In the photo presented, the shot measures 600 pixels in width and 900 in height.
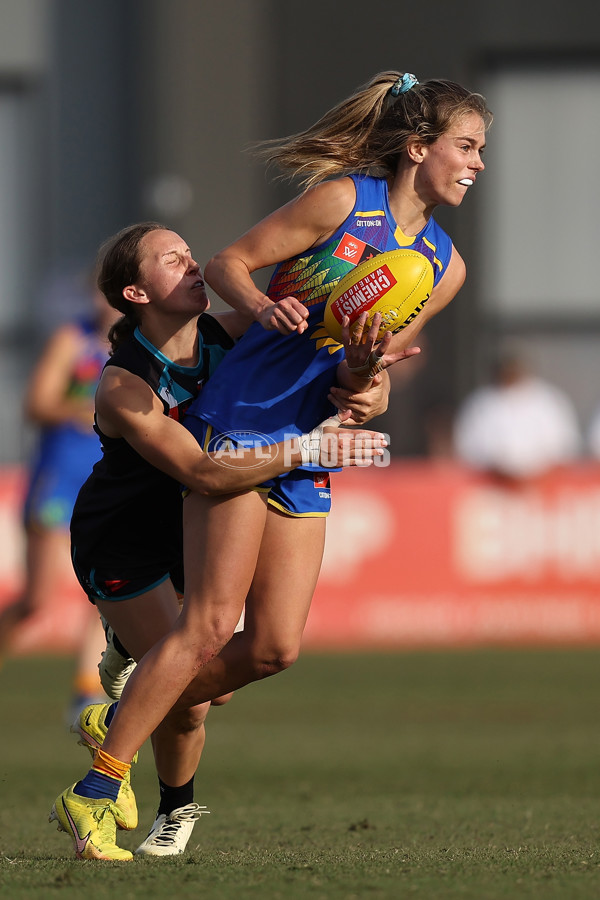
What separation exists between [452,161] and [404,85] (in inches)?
12.8

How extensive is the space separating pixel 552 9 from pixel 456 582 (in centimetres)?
909

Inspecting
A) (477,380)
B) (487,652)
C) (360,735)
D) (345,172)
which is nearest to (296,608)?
(345,172)

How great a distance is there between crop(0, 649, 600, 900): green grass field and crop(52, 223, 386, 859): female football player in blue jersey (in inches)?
14.0

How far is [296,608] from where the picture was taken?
4.61m

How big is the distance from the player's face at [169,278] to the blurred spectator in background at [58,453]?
308 centimetres

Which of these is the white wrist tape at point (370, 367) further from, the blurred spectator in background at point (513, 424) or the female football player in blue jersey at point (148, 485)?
the blurred spectator in background at point (513, 424)

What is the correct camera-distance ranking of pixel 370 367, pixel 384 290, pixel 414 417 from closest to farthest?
1. pixel 384 290
2. pixel 370 367
3. pixel 414 417

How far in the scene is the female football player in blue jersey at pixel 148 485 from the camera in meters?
4.62

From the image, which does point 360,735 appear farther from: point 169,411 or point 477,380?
point 477,380

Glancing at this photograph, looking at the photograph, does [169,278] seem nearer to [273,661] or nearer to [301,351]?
[301,351]

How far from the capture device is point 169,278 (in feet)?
15.3

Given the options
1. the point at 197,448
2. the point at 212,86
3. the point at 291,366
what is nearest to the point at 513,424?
the point at 212,86

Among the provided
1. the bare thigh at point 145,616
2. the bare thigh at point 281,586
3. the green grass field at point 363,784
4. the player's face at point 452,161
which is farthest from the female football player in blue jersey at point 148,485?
the player's face at point 452,161

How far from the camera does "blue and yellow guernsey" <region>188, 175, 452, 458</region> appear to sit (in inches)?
178
